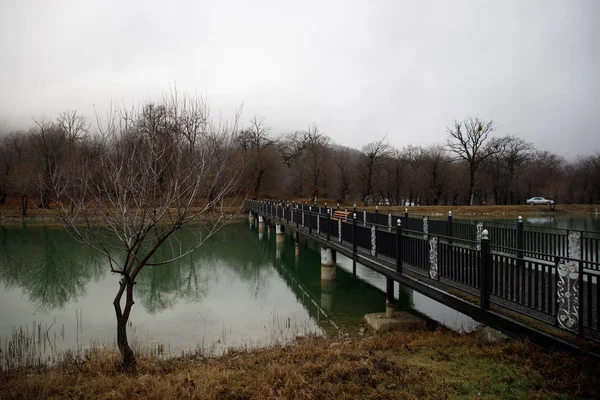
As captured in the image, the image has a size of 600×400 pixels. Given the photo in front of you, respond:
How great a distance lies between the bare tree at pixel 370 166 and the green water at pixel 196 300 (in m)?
35.5

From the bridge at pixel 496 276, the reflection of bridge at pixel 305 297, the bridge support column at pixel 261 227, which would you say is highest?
the bridge at pixel 496 276

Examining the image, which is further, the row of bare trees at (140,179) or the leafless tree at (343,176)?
the leafless tree at (343,176)

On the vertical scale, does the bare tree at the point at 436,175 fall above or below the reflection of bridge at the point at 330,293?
above

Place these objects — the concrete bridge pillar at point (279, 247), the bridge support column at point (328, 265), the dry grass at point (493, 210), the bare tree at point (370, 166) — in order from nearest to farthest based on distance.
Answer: the bridge support column at point (328, 265), the concrete bridge pillar at point (279, 247), the dry grass at point (493, 210), the bare tree at point (370, 166)

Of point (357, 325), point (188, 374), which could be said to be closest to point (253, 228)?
point (357, 325)

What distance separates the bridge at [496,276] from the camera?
4777 mm

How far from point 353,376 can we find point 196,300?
9.12 metres

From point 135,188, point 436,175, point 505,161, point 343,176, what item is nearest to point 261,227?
point 343,176

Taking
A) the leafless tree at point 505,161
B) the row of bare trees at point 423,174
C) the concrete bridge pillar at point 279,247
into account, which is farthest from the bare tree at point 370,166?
the concrete bridge pillar at point 279,247

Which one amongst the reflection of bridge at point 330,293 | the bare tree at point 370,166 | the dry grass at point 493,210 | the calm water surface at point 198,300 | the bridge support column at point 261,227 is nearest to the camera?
the calm water surface at point 198,300

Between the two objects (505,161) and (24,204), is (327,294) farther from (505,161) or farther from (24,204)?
(505,161)

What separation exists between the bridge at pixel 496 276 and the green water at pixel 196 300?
205 centimetres

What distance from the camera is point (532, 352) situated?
5250 millimetres

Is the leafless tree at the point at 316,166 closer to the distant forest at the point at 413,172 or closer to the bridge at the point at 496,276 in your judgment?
the distant forest at the point at 413,172
